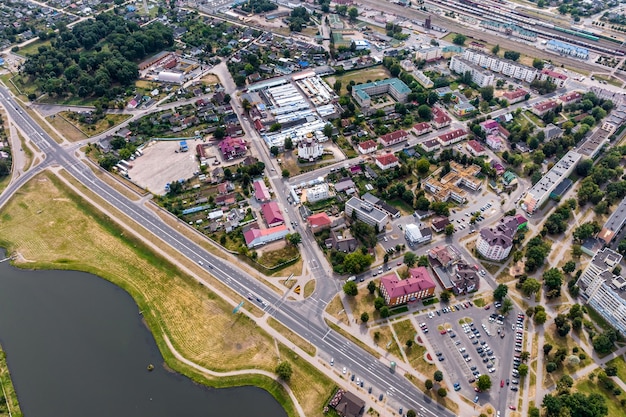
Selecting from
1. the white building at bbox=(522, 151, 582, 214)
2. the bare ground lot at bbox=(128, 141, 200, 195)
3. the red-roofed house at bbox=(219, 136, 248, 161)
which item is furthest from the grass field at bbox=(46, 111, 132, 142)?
the white building at bbox=(522, 151, 582, 214)

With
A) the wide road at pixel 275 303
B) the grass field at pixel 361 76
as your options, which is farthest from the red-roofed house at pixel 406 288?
the grass field at pixel 361 76

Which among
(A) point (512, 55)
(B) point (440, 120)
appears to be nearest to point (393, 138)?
(B) point (440, 120)

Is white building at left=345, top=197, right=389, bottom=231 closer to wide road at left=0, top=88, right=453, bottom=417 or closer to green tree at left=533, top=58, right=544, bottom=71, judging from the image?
wide road at left=0, top=88, right=453, bottom=417

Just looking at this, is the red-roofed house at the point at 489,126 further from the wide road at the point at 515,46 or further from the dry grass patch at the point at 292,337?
the dry grass patch at the point at 292,337

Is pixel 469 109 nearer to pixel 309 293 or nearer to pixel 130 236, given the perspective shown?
pixel 309 293

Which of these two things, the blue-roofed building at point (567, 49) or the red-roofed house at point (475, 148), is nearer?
the red-roofed house at point (475, 148)

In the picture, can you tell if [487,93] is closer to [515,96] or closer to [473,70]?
[515,96]
